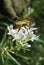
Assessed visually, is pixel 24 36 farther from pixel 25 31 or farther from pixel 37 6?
pixel 37 6

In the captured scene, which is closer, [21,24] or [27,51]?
[21,24]

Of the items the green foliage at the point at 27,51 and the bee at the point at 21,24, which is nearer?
the green foliage at the point at 27,51

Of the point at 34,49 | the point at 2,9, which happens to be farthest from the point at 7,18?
the point at 34,49

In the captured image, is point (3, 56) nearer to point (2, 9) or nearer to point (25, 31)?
point (25, 31)

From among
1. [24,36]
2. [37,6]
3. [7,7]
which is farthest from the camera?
[37,6]

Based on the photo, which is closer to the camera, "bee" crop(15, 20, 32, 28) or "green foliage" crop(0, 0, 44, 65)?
"green foliage" crop(0, 0, 44, 65)

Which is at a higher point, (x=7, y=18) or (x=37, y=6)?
(x=37, y=6)

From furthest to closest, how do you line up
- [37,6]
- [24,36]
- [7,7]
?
[37,6] → [7,7] → [24,36]

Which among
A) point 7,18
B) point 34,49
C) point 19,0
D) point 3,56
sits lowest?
point 3,56

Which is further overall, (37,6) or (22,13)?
(37,6)
